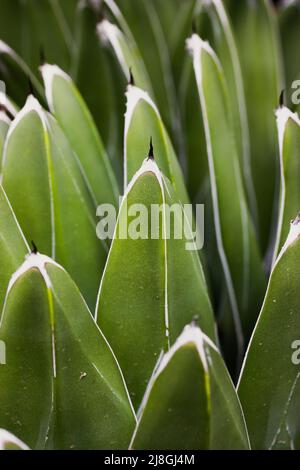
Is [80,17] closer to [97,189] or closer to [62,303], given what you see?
[97,189]

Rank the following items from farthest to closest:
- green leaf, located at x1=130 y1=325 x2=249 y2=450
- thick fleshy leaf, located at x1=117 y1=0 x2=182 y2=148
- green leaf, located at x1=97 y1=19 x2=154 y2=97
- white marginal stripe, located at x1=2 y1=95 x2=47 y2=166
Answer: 1. thick fleshy leaf, located at x1=117 y1=0 x2=182 y2=148
2. green leaf, located at x1=97 y1=19 x2=154 y2=97
3. white marginal stripe, located at x1=2 y1=95 x2=47 y2=166
4. green leaf, located at x1=130 y1=325 x2=249 y2=450

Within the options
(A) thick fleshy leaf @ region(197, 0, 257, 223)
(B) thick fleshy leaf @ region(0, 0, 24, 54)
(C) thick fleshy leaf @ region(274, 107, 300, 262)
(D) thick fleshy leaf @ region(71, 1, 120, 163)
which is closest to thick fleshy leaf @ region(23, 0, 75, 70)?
(B) thick fleshy leaf @ region(0, 0, 24, 54)

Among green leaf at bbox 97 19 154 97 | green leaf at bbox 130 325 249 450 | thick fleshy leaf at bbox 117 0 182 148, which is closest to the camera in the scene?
green leaf at bbox 130 325 249 450

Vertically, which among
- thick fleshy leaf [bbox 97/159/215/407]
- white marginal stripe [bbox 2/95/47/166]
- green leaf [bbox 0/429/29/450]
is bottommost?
green leaf [bbox 0/429/29/450]

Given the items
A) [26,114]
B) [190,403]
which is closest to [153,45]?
[26,114]

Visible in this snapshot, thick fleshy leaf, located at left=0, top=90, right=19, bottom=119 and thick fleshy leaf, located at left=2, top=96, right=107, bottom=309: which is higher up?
thick fleshy leaf, located at left=0, top=90, right=19, bottom=119

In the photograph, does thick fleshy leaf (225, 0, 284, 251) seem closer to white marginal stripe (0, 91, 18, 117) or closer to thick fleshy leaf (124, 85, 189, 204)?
thick fleshy leaf (124, 85, 189, 204)
